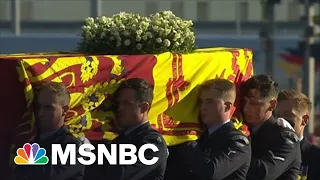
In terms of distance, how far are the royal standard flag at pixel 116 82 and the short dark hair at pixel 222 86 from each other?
9 centimetres

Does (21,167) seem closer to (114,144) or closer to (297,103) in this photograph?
(114,144)

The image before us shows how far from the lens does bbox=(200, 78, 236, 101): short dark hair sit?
16.2 feet

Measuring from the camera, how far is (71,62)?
471 cm

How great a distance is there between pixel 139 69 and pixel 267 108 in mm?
830

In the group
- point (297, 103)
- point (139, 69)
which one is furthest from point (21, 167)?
point (297, 103)

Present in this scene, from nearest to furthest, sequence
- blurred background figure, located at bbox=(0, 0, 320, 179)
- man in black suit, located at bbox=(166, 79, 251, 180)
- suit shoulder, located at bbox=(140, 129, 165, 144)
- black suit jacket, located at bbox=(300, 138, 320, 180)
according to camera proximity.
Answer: suit shoulder, located at bbox=(140, 129, 165, 144)
man in black suit, located at bbox=(166, 79, 251, 180)
black suit jacket, located at bbox=(300, 138, 320, 180)
blurred background figure, located at bbox=(0, 0, 320, 179)

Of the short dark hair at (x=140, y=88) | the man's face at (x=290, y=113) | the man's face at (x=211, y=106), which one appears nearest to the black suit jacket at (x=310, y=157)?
the man's face at (x=290, y=113)

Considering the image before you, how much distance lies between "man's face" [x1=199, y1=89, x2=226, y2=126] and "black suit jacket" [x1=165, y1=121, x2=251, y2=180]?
0.23 ft

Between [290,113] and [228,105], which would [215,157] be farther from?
[290,113]

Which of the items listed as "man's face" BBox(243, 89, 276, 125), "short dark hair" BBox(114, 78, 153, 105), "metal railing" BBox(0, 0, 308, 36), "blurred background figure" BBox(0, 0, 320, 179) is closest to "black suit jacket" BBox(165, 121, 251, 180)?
"man's face" BBox(243, 89, 276, 125)

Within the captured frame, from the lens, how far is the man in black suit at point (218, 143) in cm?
489

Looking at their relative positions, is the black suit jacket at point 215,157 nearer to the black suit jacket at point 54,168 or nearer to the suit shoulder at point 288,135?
the suit shoulder at point 288,135

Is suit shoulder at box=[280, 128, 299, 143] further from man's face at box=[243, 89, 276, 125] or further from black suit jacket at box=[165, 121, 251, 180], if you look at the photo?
black suit jacket at box=[165, 121, 251, 180]

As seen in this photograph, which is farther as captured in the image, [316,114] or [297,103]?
[316,114]
